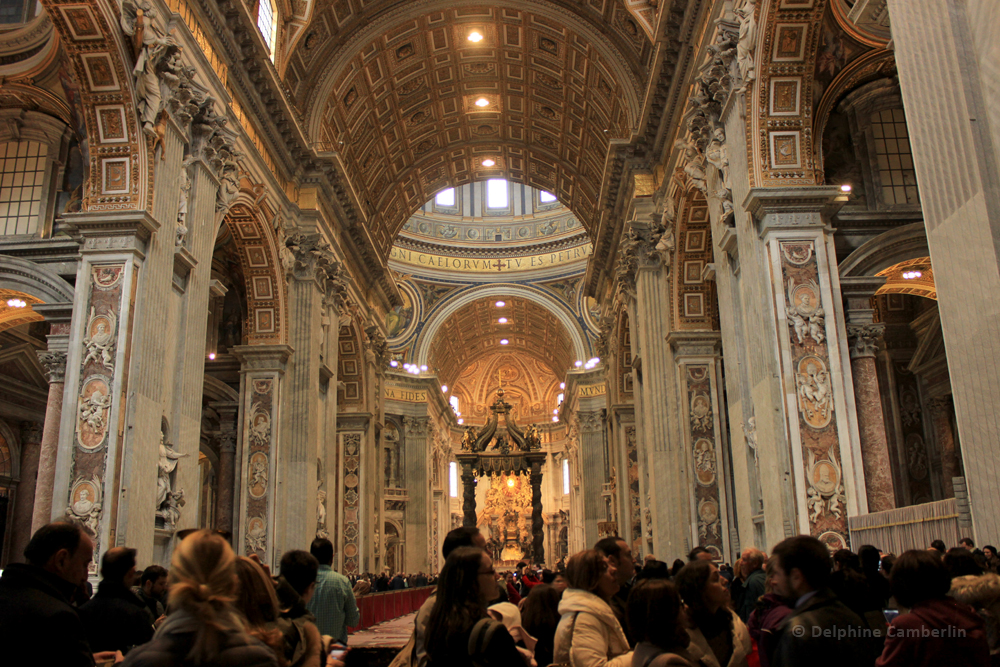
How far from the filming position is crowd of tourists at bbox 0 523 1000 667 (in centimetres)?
227

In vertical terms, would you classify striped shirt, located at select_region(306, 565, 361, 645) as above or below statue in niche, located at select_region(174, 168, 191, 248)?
below

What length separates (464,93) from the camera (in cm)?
2423

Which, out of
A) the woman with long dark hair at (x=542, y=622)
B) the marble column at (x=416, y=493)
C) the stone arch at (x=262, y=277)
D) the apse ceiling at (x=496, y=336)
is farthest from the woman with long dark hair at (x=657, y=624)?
the apse ceiling at (x=496, y=336)

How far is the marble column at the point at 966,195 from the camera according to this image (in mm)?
5266

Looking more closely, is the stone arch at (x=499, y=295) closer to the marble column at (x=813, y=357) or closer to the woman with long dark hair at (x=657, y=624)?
the marble column at (x=813, y=357)

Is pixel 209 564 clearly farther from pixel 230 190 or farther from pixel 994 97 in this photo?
pixel 230 190

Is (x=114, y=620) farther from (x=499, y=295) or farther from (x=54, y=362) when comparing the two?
(x=499, y=295)

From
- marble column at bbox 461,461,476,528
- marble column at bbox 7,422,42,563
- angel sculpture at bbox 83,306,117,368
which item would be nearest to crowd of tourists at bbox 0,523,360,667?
angel sculpture at bbox 83,306,117,368

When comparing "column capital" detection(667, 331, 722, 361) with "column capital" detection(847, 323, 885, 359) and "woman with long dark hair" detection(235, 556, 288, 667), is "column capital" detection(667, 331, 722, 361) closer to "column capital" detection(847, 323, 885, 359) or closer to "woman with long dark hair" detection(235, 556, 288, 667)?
"column capital" detection(847, 323, 885, 359)

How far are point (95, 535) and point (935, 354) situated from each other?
13.7 metres

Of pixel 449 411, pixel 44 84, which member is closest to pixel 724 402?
pixel 44 84

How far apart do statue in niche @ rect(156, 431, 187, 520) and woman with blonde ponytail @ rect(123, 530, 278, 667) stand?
30.2ft

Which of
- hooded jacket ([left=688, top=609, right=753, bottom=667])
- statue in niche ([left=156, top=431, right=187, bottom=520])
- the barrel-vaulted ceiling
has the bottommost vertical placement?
hooded jacket ([left=688, top=609, right=753, bottom=667])

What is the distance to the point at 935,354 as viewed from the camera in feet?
50.1
